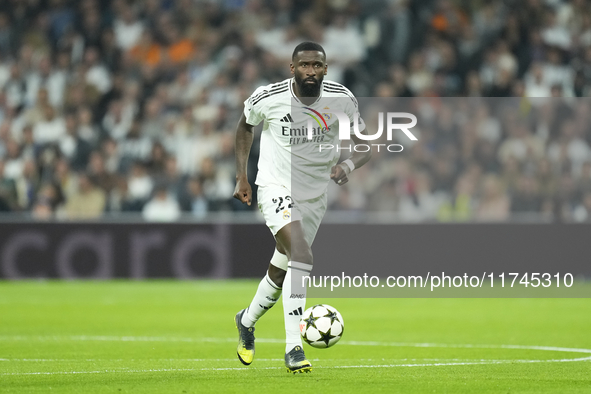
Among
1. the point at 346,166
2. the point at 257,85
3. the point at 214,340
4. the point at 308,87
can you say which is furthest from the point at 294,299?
the point at 257,85

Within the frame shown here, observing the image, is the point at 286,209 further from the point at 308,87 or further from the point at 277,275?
the point at 308,87

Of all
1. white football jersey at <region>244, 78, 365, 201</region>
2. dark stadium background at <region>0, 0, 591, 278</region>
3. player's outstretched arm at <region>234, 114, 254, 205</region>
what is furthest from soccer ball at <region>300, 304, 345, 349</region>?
dark stadium background at <region>0, 0, 591, 278</region>

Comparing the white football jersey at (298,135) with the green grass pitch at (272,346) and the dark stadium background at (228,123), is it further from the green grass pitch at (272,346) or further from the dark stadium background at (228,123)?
the dark stadium background at (228,123)

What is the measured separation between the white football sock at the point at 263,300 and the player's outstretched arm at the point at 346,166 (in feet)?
3.07

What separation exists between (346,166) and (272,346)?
2377 millimetres

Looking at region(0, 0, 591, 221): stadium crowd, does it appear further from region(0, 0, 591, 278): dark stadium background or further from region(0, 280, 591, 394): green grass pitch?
region(0, 280, 591, 394): green grass pitch

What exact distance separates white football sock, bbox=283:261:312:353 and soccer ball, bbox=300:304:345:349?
53mm

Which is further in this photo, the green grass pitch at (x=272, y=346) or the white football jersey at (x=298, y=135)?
the white football jersey at (x=298, y=135)

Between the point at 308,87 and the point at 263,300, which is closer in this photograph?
the point at 308,87

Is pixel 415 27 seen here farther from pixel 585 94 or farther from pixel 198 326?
pixel 198 326

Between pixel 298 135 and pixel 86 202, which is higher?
pixel 298 135

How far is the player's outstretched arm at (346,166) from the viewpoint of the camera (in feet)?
23.8

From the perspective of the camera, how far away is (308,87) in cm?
724

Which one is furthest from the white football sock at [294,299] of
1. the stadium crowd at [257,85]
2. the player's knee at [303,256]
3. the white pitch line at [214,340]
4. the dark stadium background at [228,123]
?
the stadium crowd at [257,85]
